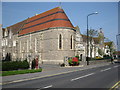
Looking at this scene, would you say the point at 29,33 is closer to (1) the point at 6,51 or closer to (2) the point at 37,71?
(1) the point at 6,51

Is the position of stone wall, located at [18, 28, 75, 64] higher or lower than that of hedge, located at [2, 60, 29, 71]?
higher

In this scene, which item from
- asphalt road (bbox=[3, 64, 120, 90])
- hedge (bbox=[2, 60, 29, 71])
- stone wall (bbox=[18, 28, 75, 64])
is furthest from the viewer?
stone wall (bbox=[18, 28, 75, 64])

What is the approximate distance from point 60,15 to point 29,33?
44.8 ft

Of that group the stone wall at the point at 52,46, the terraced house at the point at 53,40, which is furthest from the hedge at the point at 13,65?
the stone wall at the point at 52,46

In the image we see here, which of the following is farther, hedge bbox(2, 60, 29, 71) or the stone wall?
the stone wall

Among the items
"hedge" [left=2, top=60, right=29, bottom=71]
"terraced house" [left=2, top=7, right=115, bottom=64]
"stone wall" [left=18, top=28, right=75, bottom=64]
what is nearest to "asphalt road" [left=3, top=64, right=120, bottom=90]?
"hedge" [left=2, top=60, right=29, bottom=71]

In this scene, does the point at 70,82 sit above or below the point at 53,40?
below

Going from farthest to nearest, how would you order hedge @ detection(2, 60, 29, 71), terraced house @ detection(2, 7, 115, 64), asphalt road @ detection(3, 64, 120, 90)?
terraced house @ detection(2, 7, 115, 64) → hedge @ detection(2, 60, 29, 71) → asphalt road @ detection(3, 64, 120, 90)

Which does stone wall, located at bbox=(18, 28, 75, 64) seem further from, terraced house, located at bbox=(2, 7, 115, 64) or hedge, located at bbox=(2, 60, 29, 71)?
hedge, located at bbox=(2, 60, 29, 71)

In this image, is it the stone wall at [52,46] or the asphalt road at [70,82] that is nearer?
the asphalt road at [70,82]

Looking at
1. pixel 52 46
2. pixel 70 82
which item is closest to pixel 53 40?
pixel 52 46

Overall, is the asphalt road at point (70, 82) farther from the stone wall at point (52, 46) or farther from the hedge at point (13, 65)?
the stone wall at point (52, 46)

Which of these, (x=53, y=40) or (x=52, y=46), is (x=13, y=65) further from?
(x=53, y=40)

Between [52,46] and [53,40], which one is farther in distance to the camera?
[53,40]
